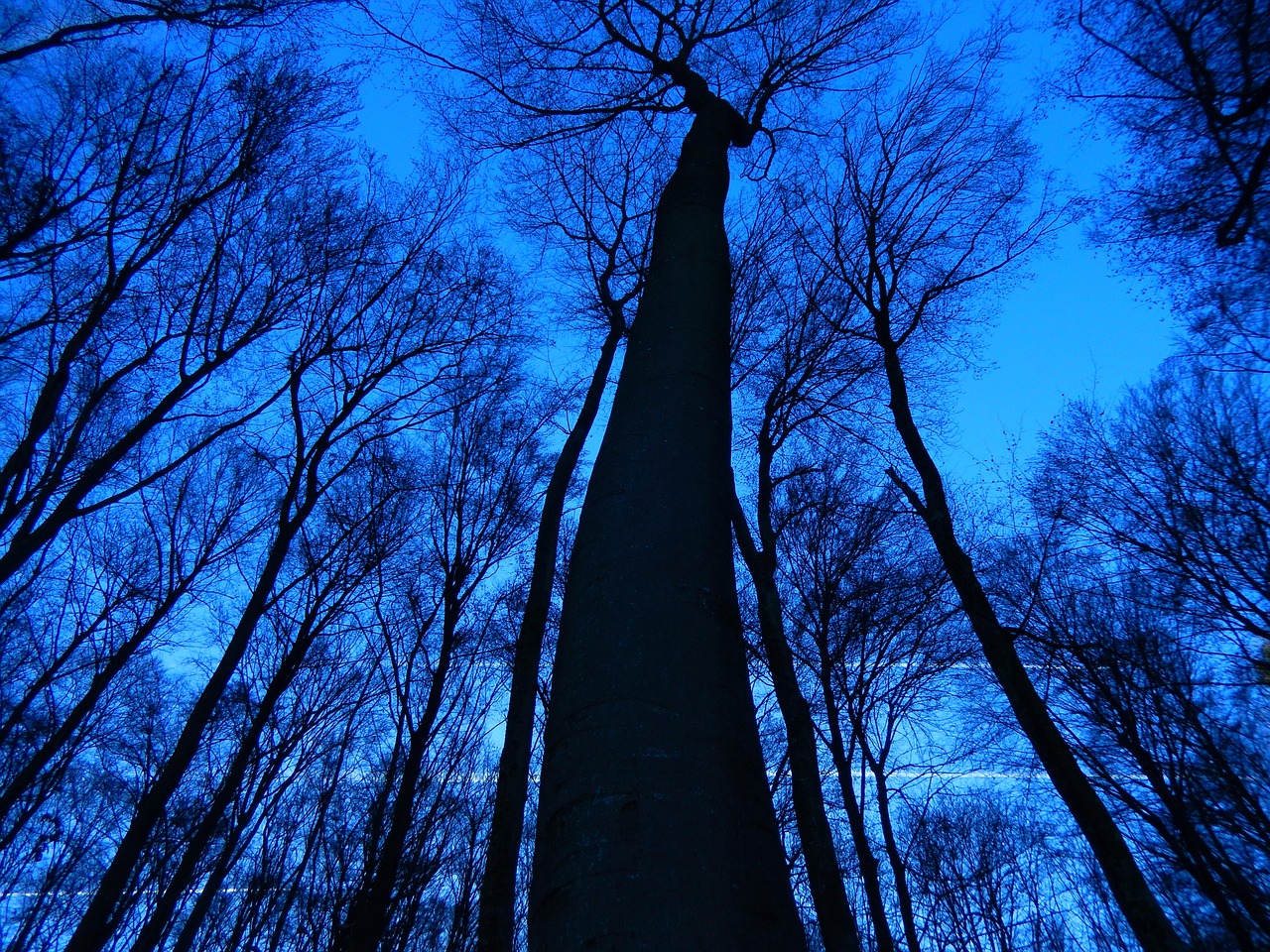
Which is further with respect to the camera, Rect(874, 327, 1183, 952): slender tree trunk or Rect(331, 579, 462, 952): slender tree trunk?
Rect(331, 579, 462, 952): slender tree trunk

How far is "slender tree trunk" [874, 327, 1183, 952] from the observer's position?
3.35 m

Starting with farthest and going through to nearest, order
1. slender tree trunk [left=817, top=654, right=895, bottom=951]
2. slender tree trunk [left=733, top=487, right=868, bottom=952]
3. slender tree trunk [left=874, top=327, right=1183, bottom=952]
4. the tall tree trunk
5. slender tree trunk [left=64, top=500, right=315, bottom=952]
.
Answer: slender tree trunk [left=817, top=654, right=895, bottom=951] → slender tree trunk [left=64, top=500, right=315, bottom=952] → slender tree trunk [left=733, top=487, right=868, bottom=952] → slender tree trunk [left=874, top=327, right=1183, bottom=952] → the tall tree trunk

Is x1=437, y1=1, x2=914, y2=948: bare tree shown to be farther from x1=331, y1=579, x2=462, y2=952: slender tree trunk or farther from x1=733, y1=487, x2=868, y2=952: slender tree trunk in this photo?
x1=331, y1=579, x2=462, y2=952: slender tree trunk

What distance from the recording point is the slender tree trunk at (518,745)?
11.3 ft

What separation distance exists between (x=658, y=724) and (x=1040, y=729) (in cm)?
401

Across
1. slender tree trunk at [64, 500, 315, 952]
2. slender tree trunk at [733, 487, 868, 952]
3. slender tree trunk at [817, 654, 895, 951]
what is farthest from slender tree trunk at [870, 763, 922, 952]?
slender tree trunk at [64, 500, 315, 952]

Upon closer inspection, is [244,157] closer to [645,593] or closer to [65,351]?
[65,351]

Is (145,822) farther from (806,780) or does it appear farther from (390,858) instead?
(806,780)

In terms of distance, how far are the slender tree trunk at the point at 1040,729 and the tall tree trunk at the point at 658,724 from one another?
3370 millimetres

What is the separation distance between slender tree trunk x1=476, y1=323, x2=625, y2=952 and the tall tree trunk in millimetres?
2695

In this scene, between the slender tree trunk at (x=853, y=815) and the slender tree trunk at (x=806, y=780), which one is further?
the slender tree trunk at (x=853, y=815)

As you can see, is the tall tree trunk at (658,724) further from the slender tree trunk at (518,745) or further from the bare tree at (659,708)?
the slender tree trunk at (518,745)

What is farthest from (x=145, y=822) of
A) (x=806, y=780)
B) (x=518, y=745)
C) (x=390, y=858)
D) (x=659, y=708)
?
(x=659, y=708)

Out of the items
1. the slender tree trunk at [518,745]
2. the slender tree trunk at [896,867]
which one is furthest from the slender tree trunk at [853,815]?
the slender tree trunk at [518,745]
